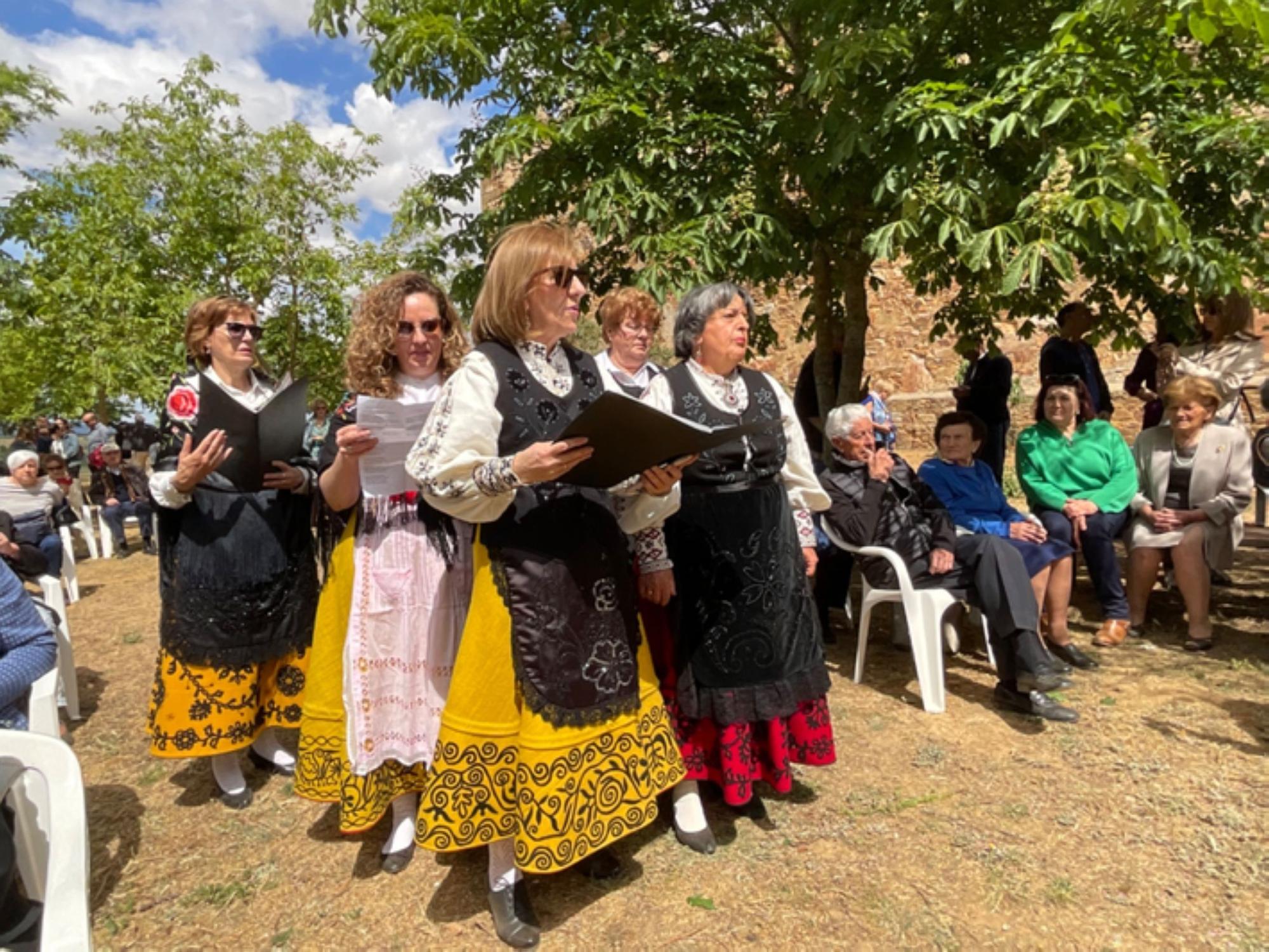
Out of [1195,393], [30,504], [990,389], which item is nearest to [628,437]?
[1195,393]

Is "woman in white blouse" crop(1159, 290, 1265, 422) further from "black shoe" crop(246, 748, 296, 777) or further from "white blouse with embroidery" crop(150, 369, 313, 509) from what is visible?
"black shoe" crop(246, 748, 296, 777)

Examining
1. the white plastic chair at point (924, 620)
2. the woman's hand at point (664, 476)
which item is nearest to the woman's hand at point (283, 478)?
the woman's hand at point (664, 476)

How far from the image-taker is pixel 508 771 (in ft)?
6.91

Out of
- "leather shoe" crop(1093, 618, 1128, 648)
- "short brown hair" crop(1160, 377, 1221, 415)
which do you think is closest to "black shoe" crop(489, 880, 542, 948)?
"leather shoe" crop(1093, 618, 1128, 648)

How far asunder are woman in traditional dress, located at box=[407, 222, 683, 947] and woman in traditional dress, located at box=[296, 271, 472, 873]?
1.11 feet

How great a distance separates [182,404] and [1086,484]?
4516 mm

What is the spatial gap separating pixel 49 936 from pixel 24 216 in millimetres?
10175

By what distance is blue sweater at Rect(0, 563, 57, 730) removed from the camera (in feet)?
6.39

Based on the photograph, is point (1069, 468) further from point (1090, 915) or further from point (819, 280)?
point (1090, 915)

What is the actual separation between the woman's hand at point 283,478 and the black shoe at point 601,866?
1643 mm

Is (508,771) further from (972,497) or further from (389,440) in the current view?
(972,497)

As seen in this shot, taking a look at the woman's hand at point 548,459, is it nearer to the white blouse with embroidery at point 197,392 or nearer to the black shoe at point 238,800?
the white blouse with embroidery at point 197,392

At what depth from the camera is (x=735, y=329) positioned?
101 inches

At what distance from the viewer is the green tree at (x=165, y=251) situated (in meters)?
8.62
